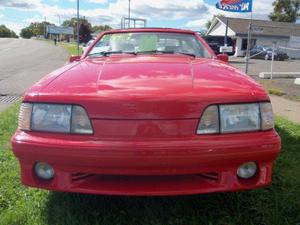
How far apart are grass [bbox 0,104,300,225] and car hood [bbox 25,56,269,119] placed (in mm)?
844

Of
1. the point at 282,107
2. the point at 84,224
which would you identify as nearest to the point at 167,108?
the point at 84,224

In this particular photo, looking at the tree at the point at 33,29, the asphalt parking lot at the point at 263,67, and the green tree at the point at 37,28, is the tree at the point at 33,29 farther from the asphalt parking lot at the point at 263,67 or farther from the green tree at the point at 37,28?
the asphalt parking lot at the point at 263,67

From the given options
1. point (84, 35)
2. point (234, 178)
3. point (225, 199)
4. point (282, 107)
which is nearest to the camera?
point (234, 178)

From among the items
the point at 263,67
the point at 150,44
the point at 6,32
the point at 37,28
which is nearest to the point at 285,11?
the point at 263,67

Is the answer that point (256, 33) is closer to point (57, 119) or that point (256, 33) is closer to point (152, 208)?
point (152, 208)

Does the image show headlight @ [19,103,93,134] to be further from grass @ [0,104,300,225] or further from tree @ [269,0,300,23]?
tree @ [269,0,300,23]

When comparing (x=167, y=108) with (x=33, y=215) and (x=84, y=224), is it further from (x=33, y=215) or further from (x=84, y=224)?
(x=33, y=215)

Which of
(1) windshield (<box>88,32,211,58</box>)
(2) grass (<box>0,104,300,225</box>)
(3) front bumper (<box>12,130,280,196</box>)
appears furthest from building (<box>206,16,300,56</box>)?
(3) front bumper (<box>12,130,280,196</box>)

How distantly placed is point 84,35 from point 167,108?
225ft

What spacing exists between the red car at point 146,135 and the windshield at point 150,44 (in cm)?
128

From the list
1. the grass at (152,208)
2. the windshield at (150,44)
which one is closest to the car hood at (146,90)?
the grass at (152,208)

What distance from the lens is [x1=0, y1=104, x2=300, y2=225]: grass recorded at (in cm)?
278

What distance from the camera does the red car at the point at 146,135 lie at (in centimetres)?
238

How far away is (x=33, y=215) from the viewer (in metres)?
2.86
